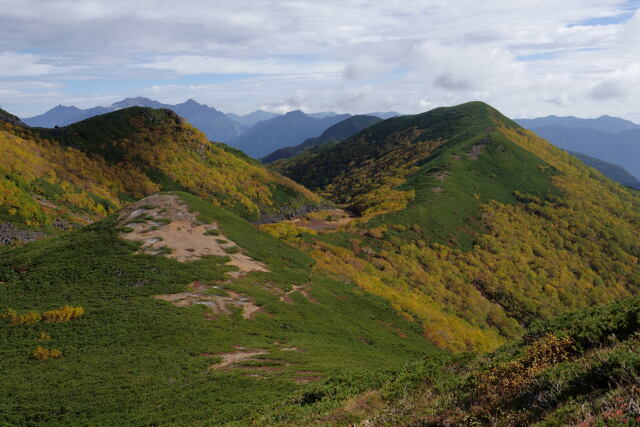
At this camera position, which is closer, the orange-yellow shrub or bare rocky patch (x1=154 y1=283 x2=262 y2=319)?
the orange-yellow shrub

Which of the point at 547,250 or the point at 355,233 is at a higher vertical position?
the point at 355,233

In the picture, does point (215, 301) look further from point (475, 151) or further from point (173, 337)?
point (475, 151)

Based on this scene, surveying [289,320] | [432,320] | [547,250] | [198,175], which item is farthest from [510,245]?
[198,175]

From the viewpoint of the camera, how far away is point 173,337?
91.9ft

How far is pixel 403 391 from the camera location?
16203 millimetres

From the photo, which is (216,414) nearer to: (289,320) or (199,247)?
(289,320)

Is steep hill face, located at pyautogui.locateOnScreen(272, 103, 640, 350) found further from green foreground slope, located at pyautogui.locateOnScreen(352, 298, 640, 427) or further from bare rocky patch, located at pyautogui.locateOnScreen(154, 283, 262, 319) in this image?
green foreground slope, located at pyautogui.locateOnScreen(352, 298, 640, 427)

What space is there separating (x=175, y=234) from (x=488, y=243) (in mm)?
96456

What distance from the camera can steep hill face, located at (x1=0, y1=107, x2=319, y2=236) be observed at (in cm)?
7631

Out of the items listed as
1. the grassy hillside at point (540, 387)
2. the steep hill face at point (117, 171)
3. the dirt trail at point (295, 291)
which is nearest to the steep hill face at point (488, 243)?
the dirt trail at point (295, 291)

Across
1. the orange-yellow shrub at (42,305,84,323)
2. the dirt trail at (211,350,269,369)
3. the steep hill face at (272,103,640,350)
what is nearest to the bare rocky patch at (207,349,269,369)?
the dirt trail at (211,350,269,369)

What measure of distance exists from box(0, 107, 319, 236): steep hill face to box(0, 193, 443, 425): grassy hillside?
3816 centimetres

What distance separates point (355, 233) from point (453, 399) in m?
75.1

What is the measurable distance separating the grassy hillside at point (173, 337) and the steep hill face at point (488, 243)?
15545mm
